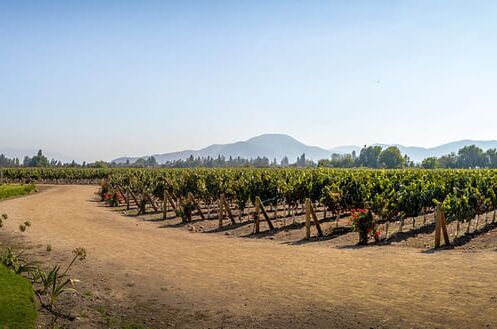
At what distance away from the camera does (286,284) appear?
39.4 ft

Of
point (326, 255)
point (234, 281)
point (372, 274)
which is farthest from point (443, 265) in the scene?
point (234, 281)

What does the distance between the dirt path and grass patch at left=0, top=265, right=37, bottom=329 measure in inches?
40.8

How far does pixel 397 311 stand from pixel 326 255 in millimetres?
6551

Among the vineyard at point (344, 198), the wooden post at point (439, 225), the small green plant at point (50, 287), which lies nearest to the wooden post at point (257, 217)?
the vineyard at point (344, 198)

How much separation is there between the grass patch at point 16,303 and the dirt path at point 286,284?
104cm

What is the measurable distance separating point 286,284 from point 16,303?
623 centimetres

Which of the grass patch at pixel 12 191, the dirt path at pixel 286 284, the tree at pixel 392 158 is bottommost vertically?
the dirt path at pixel 286 284

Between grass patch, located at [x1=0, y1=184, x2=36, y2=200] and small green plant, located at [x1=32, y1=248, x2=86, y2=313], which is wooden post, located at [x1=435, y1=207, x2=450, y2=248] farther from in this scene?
grass patch, located at [x1=0, y1=184, x2=36, y2=200]

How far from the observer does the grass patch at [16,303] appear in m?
8.40

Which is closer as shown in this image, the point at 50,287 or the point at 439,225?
the point at 50,287

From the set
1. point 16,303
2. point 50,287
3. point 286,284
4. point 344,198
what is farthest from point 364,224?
point 16,303

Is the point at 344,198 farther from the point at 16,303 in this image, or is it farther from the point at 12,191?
the point at 12,191

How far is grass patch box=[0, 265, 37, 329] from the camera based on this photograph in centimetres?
840

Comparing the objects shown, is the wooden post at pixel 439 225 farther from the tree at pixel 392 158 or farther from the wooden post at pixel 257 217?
the tree at pixel 392 158
